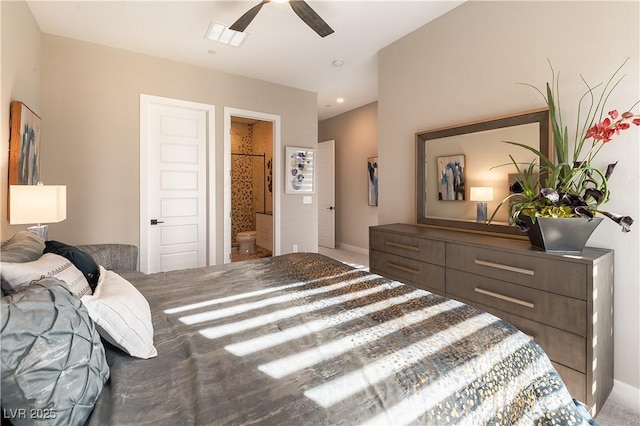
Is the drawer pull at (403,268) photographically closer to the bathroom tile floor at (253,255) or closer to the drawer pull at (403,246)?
the drawer pull at (403,246)

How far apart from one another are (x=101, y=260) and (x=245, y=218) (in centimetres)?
420

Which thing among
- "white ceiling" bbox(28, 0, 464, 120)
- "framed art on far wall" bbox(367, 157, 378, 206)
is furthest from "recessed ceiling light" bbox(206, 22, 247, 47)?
"framed art on far wall" bbox(367, 157, 378, 206)

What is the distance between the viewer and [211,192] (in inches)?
153

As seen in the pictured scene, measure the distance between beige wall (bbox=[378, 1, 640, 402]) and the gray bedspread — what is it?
1268mm

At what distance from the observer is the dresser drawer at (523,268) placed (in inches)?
62.8

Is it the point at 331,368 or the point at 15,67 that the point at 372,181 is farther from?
the point at 331,368

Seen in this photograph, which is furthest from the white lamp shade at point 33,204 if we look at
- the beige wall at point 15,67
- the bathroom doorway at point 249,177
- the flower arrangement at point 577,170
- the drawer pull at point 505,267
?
the bathroom doorway at point 249,177

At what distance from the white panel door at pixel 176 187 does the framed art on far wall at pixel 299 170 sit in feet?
3.85

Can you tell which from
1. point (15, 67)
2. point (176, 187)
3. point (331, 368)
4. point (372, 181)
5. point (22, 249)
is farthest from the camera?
point (372, 181)

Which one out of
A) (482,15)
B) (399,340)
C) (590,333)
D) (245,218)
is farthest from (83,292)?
(245,218)

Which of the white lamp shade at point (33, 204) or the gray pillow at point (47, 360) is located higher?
the white lamp shade at point (33, 204)

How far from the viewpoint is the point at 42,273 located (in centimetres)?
97

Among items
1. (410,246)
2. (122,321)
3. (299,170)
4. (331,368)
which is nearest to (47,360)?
(122,321)

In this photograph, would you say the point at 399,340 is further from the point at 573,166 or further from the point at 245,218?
the point at 245,218
